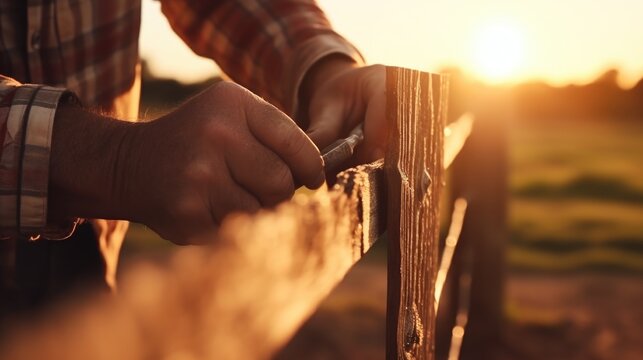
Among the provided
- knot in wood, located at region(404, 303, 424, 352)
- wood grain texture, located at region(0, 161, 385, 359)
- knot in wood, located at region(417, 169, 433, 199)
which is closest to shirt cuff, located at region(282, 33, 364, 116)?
knot in wood, located at region(417, 169, 433, 199)

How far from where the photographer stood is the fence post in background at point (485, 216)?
13.6 feet

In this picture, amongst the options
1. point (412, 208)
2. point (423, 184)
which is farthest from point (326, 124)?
point (412, 208)

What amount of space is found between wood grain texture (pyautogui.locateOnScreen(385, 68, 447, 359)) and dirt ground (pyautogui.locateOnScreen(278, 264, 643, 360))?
2670 mm

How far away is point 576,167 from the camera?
1598 cm

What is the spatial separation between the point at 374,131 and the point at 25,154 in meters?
0.70

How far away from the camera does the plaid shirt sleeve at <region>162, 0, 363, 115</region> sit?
7.26ft

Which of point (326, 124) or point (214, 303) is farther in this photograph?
point (326, 124)

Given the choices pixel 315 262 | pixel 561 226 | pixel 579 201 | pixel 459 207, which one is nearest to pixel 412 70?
pixel 315 262

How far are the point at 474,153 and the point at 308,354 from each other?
1.69 m

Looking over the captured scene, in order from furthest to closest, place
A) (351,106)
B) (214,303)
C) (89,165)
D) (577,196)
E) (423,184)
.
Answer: (577,196)
(351,106)
(423,184)
(89,165)
(214,303)

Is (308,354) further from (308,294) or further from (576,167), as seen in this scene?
(576,167)

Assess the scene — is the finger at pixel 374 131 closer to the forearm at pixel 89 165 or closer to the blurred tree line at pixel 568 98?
the forearm at pixel 89 165

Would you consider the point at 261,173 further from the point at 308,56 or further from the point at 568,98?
the point at 568,98

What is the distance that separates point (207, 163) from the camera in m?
0.92
